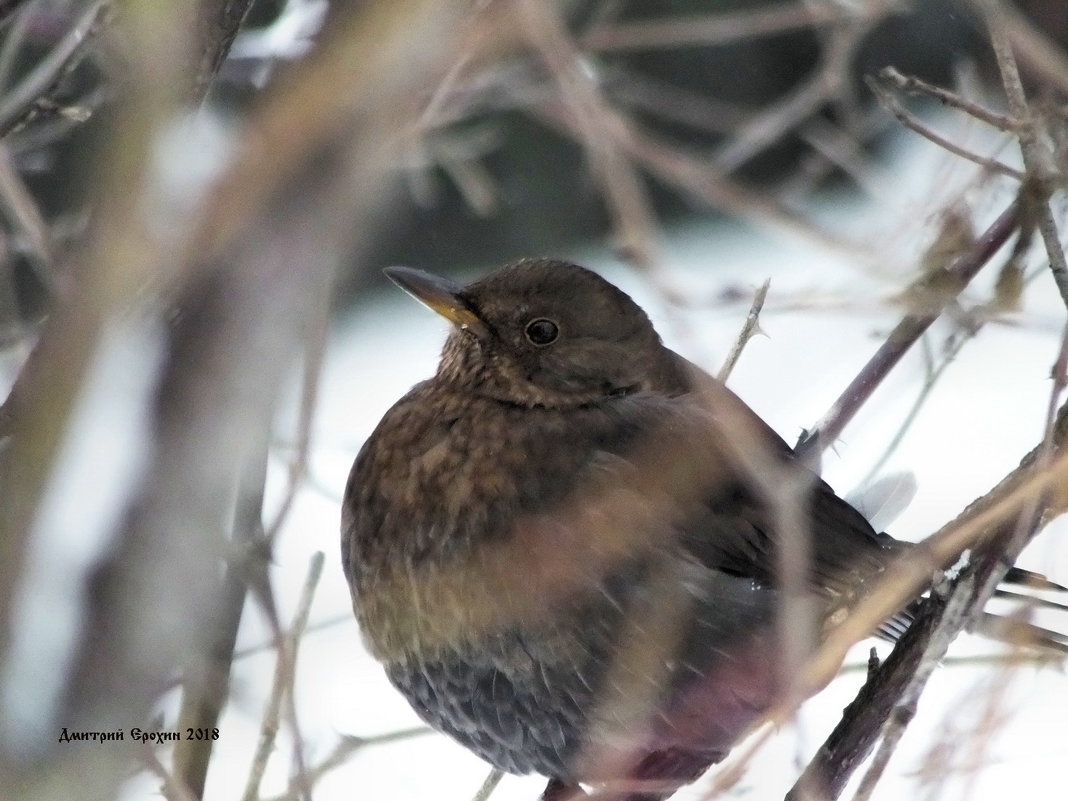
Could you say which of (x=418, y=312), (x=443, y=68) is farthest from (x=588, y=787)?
(x=418, y=312)

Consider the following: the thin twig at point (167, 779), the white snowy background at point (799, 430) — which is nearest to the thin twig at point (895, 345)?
the white snowy background at point (799, 430)

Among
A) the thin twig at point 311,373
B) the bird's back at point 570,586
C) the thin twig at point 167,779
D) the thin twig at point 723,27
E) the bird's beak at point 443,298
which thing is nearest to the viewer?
the thin twig at point 311,373

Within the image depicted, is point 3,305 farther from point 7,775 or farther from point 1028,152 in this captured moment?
point 1028,152

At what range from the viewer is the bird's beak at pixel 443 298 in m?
3.51

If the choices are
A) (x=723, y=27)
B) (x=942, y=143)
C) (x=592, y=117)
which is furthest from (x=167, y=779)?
(x=723, y=27)

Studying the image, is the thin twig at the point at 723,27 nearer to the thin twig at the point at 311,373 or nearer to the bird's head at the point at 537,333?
the bird's head at the point at 537,333

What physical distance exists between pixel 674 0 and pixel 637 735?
4121mm

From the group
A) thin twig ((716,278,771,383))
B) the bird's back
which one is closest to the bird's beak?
the bird's back

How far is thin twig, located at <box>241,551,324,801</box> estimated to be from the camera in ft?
7.80

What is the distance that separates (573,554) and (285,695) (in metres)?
0.82

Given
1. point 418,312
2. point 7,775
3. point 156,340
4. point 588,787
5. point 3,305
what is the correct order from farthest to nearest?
point 418,312
point 3,305
point 588,787
point 156,340
point 7,775

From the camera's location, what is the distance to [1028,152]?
2.48m

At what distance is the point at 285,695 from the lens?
2502 mm

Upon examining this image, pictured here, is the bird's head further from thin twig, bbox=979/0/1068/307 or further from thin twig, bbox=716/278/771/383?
thin twig, bbox=979/0/1068/307
